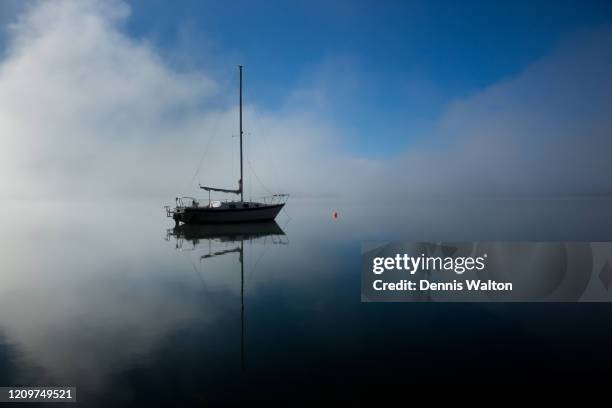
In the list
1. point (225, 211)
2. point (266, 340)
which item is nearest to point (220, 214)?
point (225, 211)

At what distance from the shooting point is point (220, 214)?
49.2 metres

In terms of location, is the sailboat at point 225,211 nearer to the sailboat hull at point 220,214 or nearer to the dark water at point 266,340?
the sailboat hull at point 220,214

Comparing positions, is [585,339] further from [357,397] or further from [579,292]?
[357,397]

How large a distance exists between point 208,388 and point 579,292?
16.7 m

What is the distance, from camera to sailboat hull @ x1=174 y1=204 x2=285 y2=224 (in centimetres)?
4878

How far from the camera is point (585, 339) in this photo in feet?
35.4
